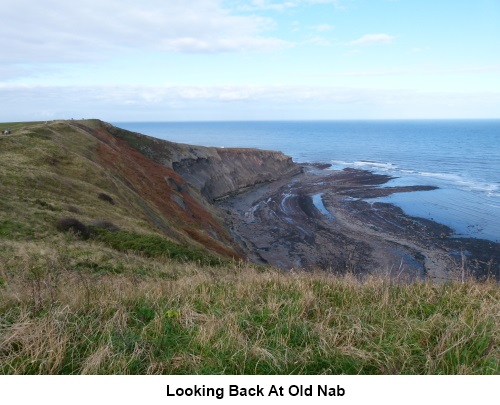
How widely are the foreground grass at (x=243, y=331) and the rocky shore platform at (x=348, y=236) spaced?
17.3m

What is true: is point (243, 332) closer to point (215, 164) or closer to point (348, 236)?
point (348, 236)

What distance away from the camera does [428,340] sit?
4.68 m

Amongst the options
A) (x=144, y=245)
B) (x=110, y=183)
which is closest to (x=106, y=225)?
(x=144, y=245)

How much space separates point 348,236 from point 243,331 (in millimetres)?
38712

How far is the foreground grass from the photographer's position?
414 cm

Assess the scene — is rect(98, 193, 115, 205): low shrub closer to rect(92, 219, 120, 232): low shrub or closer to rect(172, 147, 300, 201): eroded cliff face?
rect(92, 219, 120, 232): low shrub

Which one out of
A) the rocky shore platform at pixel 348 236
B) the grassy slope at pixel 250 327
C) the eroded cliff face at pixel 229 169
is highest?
the grassy slope at pixel 250 327

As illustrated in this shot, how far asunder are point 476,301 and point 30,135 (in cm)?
3793

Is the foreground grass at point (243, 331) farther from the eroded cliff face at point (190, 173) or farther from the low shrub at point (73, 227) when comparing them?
the eroded cliff face at point (190, 173)

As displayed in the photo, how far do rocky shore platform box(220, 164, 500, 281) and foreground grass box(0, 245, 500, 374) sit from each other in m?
17.3

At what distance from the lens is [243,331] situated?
4785 mm

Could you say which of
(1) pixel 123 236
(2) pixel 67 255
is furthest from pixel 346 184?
(2) pixel 67 255

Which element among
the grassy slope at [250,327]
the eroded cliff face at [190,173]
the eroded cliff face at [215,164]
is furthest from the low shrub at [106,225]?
the eroded cliff face at [215,164]

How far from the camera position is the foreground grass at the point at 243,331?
13.6ft
